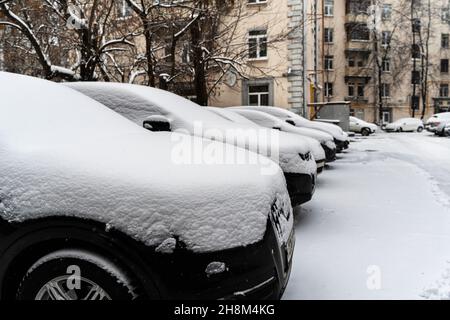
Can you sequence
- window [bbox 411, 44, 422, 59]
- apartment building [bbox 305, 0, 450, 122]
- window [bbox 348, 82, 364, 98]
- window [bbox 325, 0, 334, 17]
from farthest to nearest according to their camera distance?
1. window [bbox 411, 44, 422, 59]
2. window [bbox 348, 82, 364, 98]
3. apartment building [bbox 305, 0, 450, 122]
4. window [bbox 325, 0, 334, 17]

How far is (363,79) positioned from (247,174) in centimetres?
3881

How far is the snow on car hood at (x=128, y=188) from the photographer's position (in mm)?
1871

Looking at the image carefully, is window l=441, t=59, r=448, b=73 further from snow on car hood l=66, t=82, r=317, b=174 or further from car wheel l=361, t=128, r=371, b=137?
snow on car hood l=66, t=82, r=317, b=174

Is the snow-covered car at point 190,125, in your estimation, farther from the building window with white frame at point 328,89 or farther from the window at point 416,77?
the window at point 416,77

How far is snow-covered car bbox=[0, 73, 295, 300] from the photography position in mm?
1835

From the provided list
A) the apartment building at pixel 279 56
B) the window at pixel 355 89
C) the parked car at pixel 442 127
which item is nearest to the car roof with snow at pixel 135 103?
the apartment building at pixel 279 56

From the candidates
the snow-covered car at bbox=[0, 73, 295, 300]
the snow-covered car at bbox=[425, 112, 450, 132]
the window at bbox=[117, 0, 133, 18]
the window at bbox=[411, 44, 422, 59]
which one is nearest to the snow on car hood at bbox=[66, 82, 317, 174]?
the snow-covered car at bbox=[0, 73, 295, 300]

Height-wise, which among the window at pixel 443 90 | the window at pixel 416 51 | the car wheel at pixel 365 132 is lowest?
the car wheel at pixel 365 132

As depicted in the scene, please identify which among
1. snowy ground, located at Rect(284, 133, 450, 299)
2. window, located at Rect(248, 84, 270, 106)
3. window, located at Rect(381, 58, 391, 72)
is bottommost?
snowy ground, located at Rect(284, 133, 450, 299)

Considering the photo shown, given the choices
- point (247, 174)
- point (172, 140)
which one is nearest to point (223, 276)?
point (247, 174)

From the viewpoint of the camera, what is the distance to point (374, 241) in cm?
388

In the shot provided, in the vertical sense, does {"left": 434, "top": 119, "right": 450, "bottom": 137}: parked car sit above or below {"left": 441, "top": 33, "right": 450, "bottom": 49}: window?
below

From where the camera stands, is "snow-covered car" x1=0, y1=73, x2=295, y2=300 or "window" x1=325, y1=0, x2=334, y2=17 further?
"window" x1=325, y1=0, x2=334, y2=17
